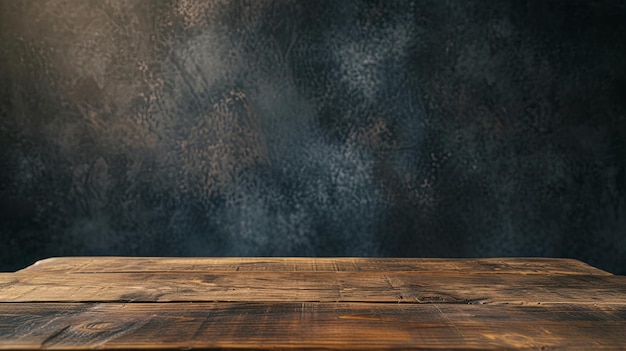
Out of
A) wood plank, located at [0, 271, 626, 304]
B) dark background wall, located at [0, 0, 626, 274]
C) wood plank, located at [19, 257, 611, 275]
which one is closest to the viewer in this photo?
wood plank, located at [0, 271, 626, 304]

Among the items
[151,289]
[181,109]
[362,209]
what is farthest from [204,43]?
[151,289]

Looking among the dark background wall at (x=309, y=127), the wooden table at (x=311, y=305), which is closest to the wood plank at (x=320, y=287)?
the wooden table at (x=311, y=305)

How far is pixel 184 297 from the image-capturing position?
81 cm

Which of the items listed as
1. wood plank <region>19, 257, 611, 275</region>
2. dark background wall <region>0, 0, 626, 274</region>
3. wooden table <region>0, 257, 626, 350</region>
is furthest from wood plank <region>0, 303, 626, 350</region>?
dark background wall <region>0, 0, 626, 274</region>

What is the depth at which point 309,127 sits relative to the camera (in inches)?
80.5

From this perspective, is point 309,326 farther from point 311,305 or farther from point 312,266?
point 312,266

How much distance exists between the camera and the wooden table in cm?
64

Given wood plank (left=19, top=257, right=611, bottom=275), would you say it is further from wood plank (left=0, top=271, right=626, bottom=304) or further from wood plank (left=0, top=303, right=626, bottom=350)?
wood plank (left=0, top=303, right=626, bottom=350)

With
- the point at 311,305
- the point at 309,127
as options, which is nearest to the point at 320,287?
the point at 311,305

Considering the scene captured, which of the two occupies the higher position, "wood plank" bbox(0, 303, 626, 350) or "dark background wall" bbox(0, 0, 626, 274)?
"dark background wall" bbox(0, 0, 626, 274)

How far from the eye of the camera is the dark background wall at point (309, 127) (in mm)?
2012

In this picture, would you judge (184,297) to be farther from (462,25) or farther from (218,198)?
(462,25)

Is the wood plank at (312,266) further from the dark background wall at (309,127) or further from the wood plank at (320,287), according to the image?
the dark background wall at (309,127)

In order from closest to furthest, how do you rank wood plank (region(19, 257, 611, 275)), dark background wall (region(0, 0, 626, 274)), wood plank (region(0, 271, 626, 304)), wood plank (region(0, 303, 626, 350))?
wood plank (region(0, 303, 626, 350))
wood plank (region(0, 271, 626, 304))
wood plank (region(19, 257, 611, 275))
dark background wall (region(0, 0, 626, 274))
